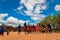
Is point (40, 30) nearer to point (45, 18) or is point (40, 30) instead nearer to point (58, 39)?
point (58, 39)

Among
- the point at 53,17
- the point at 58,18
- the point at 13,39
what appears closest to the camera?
the point at 13,39

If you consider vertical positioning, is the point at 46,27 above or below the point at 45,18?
below

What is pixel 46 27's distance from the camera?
32719mm

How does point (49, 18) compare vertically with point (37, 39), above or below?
above

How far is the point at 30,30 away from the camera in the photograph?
1265 inches

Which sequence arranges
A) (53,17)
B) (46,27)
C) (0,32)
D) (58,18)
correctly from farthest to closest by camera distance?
(53,17) → (58,18) → (46,27) → (0,32)

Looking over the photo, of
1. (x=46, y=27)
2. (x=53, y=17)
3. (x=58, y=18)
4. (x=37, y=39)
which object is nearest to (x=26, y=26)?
(x=46, y=27)

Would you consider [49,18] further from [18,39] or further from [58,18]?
[18,39]

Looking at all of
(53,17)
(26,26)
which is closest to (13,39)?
(26,26)

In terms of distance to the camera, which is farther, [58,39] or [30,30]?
[30,30]

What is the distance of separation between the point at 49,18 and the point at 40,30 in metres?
50.1

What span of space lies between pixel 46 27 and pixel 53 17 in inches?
1861

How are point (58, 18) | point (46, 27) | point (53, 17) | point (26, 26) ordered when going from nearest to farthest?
point (26, 26) → point (46, 27) → point (58, 18) → point (53, 17)

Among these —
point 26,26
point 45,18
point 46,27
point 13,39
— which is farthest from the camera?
point 45,18
